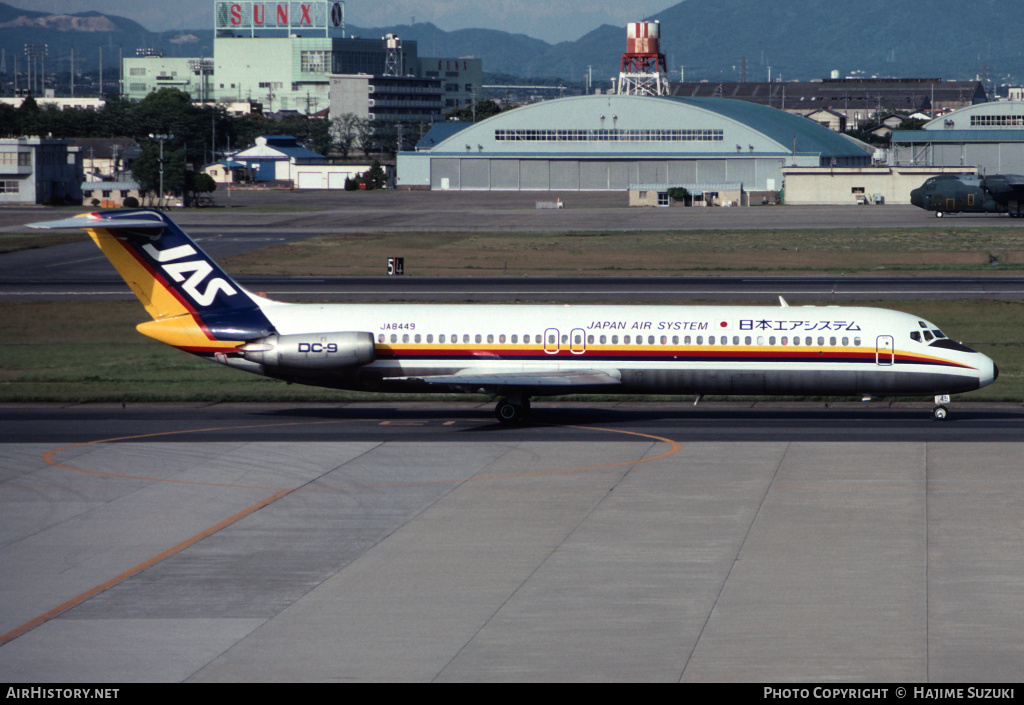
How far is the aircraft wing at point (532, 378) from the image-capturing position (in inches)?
1442

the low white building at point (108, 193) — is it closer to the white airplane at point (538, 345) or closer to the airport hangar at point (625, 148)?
the airport hangar at point (625, 148)

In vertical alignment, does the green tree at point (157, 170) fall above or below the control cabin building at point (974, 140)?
below

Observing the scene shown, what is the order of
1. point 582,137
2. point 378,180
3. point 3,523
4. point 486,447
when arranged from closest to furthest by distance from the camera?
1. point 3,523
2. point 486,447
3. point 582,137
4. point 378,180

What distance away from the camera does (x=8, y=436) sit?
36594mm

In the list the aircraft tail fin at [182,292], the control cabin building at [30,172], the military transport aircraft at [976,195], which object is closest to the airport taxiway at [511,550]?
the aircraft tail fin at [182,292]

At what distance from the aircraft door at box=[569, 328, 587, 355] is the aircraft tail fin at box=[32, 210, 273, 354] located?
9.58 meters

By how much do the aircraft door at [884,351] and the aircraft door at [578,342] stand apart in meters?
9.12

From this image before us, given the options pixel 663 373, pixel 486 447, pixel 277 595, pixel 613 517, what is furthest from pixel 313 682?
pixel 663 373

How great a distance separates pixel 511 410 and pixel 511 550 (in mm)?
13886

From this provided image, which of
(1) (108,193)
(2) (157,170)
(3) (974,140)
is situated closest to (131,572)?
(2) (157,170)
